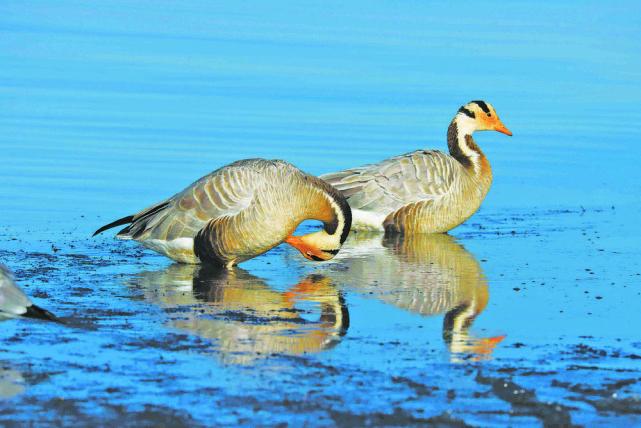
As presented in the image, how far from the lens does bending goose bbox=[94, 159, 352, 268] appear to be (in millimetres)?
11820

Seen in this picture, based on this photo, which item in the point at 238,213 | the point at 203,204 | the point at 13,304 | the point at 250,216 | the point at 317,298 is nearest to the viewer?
the point at 13,304

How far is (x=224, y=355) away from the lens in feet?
27.7

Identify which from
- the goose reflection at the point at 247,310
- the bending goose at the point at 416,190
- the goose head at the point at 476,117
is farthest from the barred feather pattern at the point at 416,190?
the goose reflection at the point at 247,310

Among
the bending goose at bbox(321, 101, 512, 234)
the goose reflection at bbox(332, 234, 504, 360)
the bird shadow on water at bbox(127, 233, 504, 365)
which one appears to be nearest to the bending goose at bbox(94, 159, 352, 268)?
the bird shadow on water at bbox(127, 233, 504, 365)

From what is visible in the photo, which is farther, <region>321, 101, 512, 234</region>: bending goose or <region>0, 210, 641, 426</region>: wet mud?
<region>321, 101, 512, 234</region>: bending goose

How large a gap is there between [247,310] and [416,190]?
5929 mm

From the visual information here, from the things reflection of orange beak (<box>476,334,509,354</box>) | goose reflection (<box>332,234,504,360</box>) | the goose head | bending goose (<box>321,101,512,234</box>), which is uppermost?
the goose head

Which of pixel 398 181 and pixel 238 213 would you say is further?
pixel 398 181

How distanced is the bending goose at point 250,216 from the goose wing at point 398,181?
3.50 meters

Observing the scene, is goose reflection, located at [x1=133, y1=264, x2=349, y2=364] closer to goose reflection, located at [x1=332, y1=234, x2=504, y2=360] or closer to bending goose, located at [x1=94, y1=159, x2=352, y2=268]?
bending goose, located at [x1=94, y1=159, x2=352, y2=268]

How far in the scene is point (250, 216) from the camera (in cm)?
1188

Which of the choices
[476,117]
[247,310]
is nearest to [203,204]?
[247,310]

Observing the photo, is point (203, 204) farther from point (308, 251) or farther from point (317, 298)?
point (317, 298)

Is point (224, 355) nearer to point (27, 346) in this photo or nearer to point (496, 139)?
point (27, 346)
